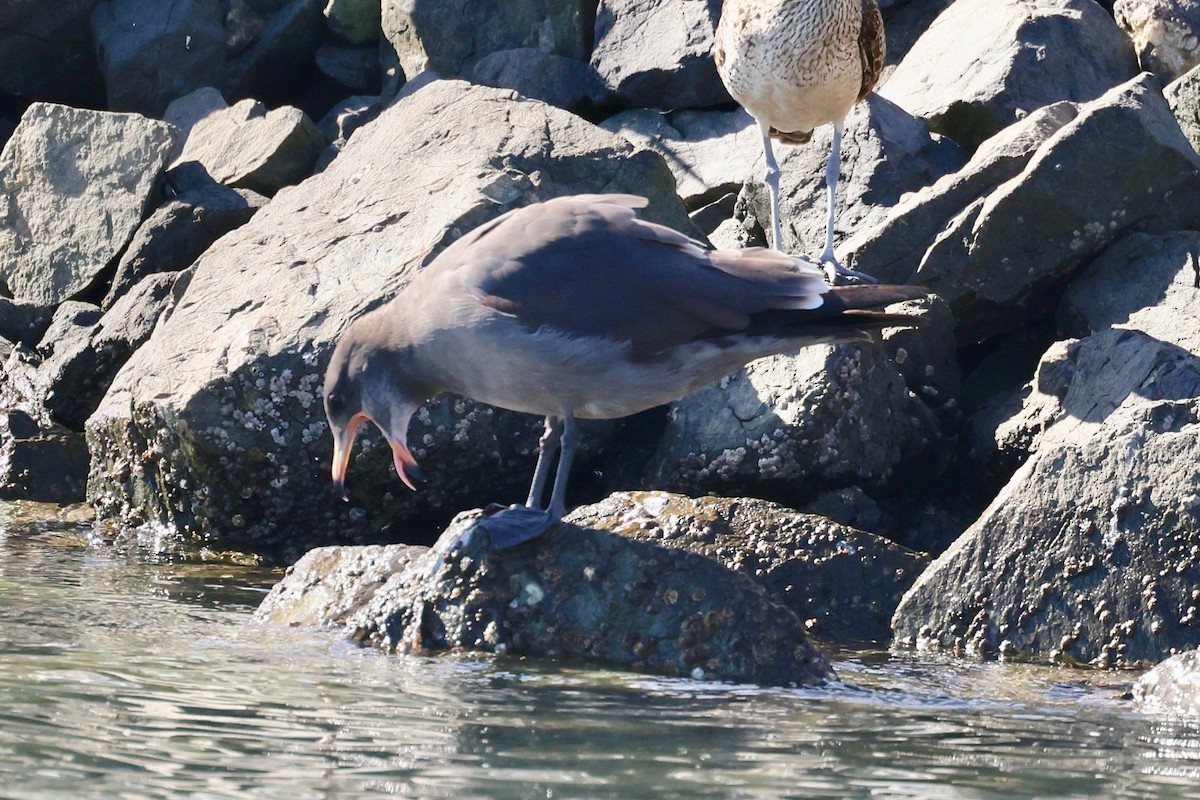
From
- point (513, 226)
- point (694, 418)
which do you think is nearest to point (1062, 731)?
point (513, 226)

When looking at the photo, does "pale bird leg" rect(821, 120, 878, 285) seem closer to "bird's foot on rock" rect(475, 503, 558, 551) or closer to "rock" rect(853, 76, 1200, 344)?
"rock" rect(853, 76, 1200, 344)

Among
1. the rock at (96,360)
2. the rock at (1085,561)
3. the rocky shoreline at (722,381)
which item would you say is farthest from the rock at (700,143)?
the rock at (1085,561)

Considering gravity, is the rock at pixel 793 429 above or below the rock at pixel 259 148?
below

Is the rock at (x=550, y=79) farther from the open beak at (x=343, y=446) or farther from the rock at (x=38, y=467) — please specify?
the open beak at (x=343, y=446)

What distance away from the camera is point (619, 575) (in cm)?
575

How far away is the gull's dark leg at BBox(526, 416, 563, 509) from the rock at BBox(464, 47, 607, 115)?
6.70 metres

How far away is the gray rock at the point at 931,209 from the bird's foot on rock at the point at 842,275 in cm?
18

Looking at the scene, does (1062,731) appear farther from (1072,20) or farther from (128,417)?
(1072,20)

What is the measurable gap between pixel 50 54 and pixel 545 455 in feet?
34.6

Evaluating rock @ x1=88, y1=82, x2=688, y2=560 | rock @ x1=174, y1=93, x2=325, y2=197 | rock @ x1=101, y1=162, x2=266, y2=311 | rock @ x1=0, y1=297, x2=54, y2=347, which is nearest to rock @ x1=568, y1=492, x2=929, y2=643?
rock @ x1=88, y1=82, x2=688, y2=560

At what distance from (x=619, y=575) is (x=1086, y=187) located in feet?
14.1

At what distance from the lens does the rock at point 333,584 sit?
6121 millimetres

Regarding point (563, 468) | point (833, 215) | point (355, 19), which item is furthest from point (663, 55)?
point (563, 468)

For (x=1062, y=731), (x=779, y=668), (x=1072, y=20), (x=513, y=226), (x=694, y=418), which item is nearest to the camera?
(x=1062, y=731)
